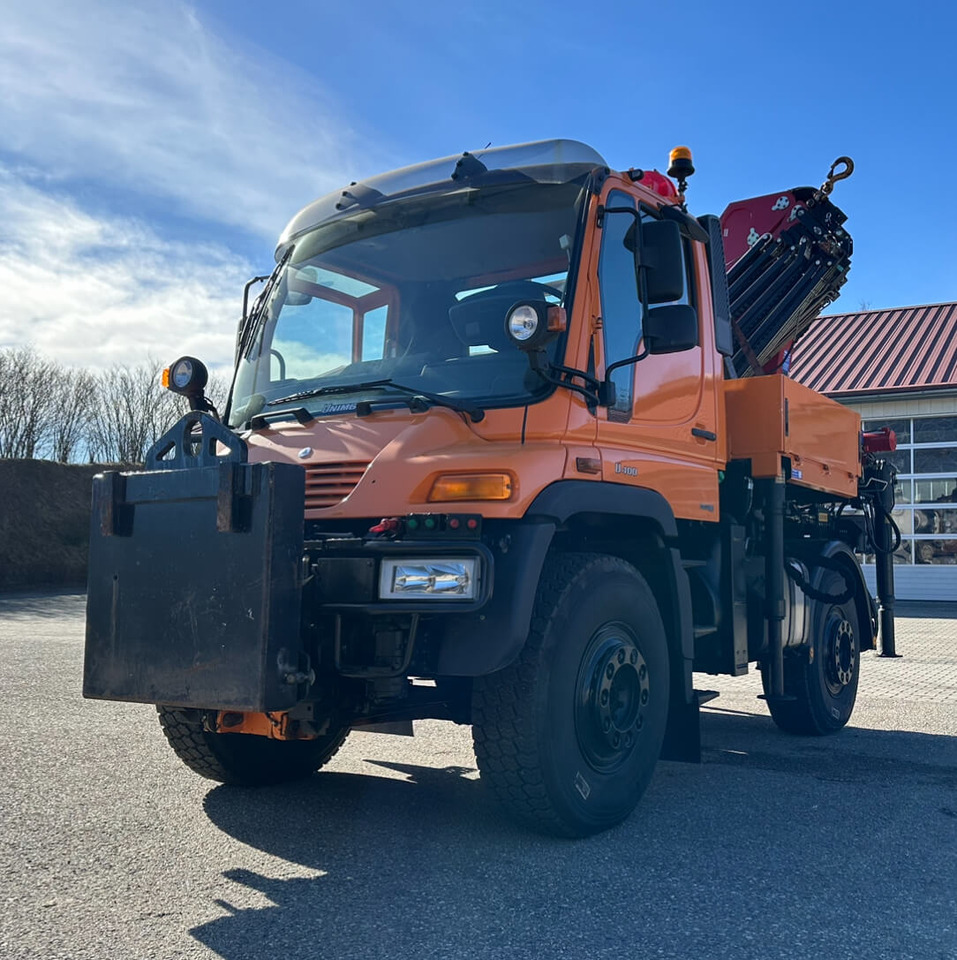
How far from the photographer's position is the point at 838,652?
23.6 feet

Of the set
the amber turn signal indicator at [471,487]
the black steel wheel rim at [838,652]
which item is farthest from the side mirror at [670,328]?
the black steel wheel rim at [838,652]

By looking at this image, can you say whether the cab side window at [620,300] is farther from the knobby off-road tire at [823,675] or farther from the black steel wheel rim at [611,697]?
the knobby off-road tire at [823,675]

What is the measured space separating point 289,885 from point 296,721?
61 centimetres

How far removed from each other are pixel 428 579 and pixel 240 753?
1836 millimetres

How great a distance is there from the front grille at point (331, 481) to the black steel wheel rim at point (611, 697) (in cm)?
120

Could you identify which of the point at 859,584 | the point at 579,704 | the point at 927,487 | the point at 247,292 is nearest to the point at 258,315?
the point at 247,292

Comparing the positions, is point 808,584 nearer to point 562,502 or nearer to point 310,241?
point 562,502

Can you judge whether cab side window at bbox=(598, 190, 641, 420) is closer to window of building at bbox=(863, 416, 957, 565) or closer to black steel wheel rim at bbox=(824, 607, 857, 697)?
black steel wheel rim at bbox=(824, 607, 857, 697)

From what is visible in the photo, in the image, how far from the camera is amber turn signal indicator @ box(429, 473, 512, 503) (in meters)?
3.89

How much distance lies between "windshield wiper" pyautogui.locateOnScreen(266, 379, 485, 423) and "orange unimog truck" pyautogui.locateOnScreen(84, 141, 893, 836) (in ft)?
0.05

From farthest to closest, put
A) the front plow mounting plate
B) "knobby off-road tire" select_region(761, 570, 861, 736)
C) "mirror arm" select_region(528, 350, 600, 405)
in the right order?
"knobby off-road tire" select_region(761, 570, 861, 736)
"mirror arm" select_region(528, 350, 600, 405)
the front plow mounting plate

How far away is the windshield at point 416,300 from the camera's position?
4.41m

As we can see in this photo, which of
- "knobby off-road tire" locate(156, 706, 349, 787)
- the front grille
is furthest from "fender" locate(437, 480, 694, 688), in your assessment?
"knobby off-road tire" locate(156, 706, 349, 787)

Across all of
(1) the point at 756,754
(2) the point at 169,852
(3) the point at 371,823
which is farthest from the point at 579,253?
(1) the point at 756,754
